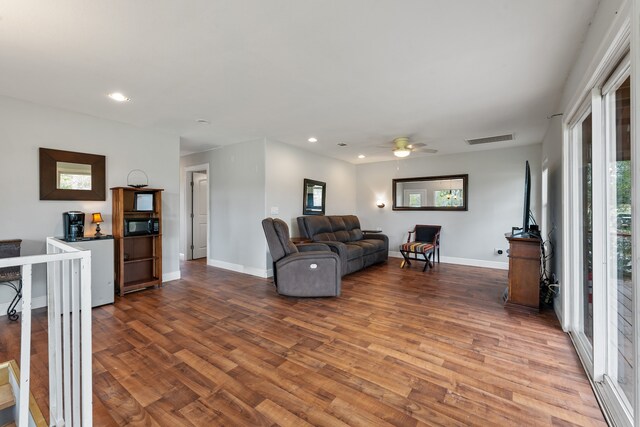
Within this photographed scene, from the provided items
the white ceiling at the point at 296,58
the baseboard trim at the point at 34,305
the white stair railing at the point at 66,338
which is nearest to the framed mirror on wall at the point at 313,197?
the white ceiling at the point at 296,58

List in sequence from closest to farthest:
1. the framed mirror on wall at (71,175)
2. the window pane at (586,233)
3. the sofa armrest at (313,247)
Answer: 1. the window pane at (586,233)
2. the framed mirror on wall at (71,175)
3. the sofa armrest at (313,247)

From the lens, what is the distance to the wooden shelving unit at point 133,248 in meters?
3.84

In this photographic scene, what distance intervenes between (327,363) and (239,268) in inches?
139

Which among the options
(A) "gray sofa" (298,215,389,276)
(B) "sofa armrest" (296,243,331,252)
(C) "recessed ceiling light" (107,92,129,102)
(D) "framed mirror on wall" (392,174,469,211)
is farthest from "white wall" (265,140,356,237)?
(C) "recessed ceiling light" (107,92,129,102)

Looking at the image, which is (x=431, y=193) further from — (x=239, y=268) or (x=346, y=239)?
(x=239, y=268)

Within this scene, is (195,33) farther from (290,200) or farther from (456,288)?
(456,288)

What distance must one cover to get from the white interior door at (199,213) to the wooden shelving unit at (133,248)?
87.6 inches

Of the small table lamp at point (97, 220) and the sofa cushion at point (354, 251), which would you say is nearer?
the small table lamp at point (97, 220)

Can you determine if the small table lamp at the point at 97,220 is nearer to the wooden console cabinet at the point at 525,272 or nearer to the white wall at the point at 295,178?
the white wall at the point at 295,178

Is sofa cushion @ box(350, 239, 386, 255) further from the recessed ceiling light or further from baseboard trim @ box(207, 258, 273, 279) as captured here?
the recessed ceiling light

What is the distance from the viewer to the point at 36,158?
11.0ft

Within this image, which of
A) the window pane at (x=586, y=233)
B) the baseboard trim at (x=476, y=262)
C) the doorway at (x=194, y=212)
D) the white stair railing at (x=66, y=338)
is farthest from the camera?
the doorway at (x=194, y=212)

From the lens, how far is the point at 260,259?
4.99 metres

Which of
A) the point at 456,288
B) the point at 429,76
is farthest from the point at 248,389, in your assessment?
the point at 456,288
